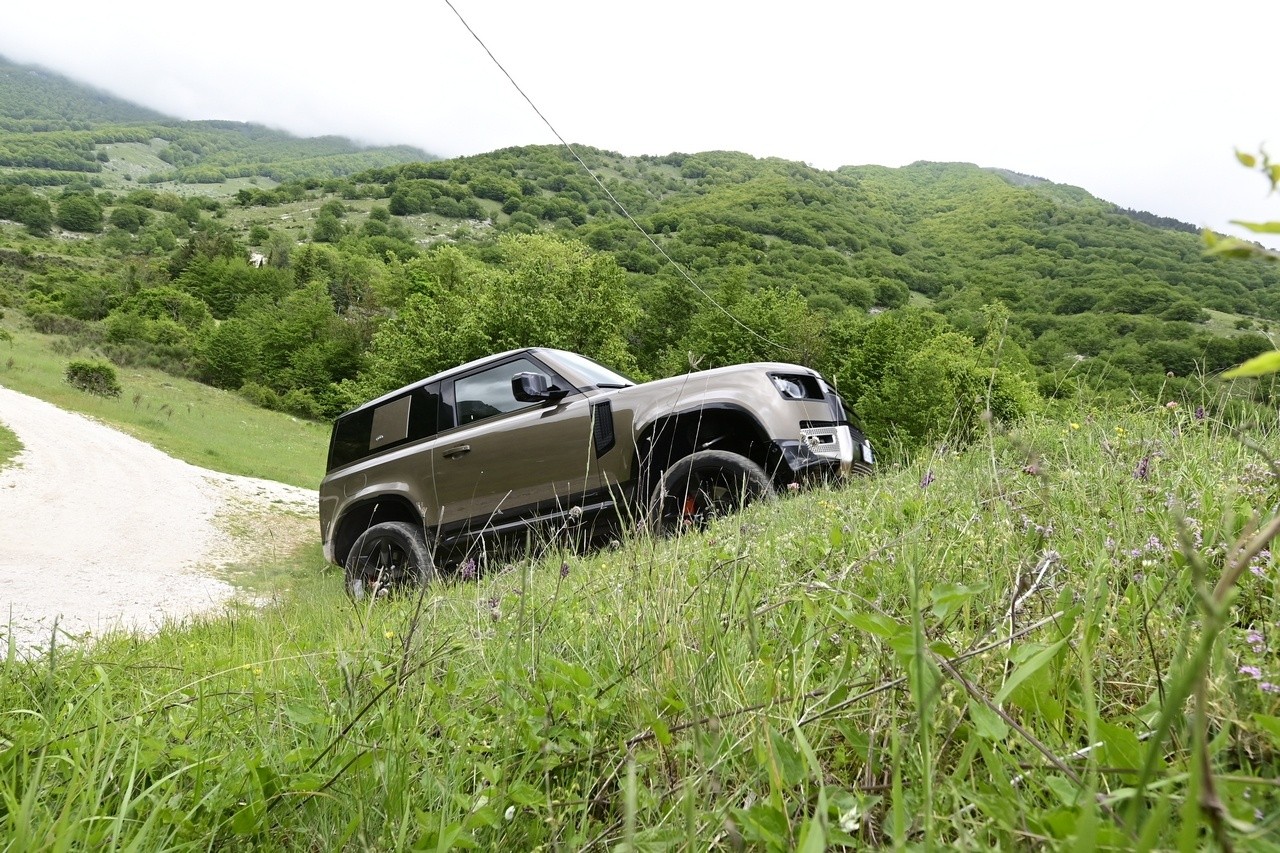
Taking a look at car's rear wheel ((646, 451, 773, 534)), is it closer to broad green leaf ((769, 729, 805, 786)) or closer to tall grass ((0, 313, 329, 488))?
broad green leaf ((769, 729, 805, 786))

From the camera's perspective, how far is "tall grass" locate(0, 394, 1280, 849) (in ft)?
2.71

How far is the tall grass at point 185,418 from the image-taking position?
70.6 ft

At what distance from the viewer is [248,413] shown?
3366 cm

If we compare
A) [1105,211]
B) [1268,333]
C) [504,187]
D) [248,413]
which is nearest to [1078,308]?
[248,413]

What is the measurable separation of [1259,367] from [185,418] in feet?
105

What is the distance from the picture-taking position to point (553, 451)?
523 cm

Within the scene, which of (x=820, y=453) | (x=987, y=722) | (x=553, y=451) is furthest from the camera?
(x=553, y=451)

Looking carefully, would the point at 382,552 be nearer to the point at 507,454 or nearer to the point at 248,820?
the point at 507,454

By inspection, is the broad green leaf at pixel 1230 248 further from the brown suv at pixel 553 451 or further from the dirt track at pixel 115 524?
the dirt track at pixel 115 524

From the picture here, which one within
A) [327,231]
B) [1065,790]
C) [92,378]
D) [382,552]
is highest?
[327,231]

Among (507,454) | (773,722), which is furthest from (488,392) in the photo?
(773,722)

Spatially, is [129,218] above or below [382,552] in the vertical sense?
above

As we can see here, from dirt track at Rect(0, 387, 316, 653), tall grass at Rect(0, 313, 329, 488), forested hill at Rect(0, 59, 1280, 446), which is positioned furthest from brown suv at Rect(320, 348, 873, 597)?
tall grass at Rect(0, 313, 329, 488)

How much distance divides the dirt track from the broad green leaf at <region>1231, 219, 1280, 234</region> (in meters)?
8.36
